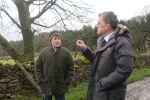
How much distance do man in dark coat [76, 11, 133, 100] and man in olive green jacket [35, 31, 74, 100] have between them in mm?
1185

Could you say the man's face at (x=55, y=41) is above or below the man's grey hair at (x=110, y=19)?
below

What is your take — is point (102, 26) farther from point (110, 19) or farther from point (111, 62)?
point (111, 62)

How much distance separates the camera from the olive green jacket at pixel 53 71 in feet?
12.1

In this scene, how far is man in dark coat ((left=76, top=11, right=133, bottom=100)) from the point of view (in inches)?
90.6

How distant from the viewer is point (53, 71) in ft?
12.1

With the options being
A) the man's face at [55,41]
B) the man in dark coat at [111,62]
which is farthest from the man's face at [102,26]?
the man's face at [55,41]

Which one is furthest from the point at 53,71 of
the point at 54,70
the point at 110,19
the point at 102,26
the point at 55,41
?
the point at 110,19

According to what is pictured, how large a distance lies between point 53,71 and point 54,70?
29mm

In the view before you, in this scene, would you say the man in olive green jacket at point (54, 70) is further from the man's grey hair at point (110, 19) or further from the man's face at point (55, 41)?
the man's grey hair at point (110, 19)

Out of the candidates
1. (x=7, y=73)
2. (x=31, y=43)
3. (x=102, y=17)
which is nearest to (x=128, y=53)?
(x=102, y=17)

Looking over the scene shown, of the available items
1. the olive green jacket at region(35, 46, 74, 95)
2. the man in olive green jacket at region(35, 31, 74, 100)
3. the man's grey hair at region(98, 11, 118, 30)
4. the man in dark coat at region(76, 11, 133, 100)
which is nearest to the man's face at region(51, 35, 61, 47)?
the man in olive green jacket at region(35, 31, 74, 100)

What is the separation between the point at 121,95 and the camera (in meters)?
2.44

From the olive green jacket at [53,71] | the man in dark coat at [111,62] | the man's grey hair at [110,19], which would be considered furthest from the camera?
the olive green jacket at [53,71]

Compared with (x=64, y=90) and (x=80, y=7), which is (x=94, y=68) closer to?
(x=64, y=90)
